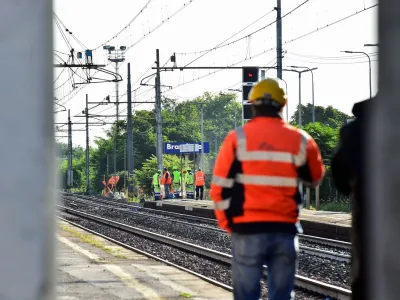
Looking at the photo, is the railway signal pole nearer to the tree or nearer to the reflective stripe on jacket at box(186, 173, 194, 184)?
the reflective stripe on jacket at box(186, 173, 194, 184)

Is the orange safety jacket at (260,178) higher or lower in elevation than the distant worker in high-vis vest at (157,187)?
higher

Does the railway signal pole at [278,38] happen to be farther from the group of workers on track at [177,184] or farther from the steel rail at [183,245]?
the group of workers on track at [177,184]

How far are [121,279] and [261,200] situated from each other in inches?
289

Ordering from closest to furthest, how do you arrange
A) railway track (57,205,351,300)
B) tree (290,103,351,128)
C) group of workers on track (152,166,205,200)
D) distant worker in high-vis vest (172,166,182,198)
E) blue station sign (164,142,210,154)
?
railway track (57,205,351,300), group of workers on track (152,166,205,200), distant worker in high-vis vest (172,166,182,198), blue station sign (164,142,210,154), tree (290,103,351,128)

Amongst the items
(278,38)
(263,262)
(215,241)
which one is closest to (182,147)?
(278,38)

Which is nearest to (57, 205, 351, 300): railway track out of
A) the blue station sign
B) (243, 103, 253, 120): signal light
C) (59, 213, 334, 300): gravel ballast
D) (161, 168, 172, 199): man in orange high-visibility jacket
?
(59, 213, 334, 300): gravel ballast

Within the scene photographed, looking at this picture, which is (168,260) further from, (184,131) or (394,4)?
(184,131)

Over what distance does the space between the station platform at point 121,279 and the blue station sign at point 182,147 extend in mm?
31714

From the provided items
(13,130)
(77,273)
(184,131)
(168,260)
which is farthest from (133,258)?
(184,131)

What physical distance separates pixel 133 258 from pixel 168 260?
64 cm

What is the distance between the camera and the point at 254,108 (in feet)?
13.9

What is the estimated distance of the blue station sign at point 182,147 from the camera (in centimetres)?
4821

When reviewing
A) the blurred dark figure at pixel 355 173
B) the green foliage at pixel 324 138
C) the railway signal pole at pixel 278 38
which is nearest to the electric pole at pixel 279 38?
the railway signal pole at pixel 278 38

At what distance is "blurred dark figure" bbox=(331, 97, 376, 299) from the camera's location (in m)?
3.22
